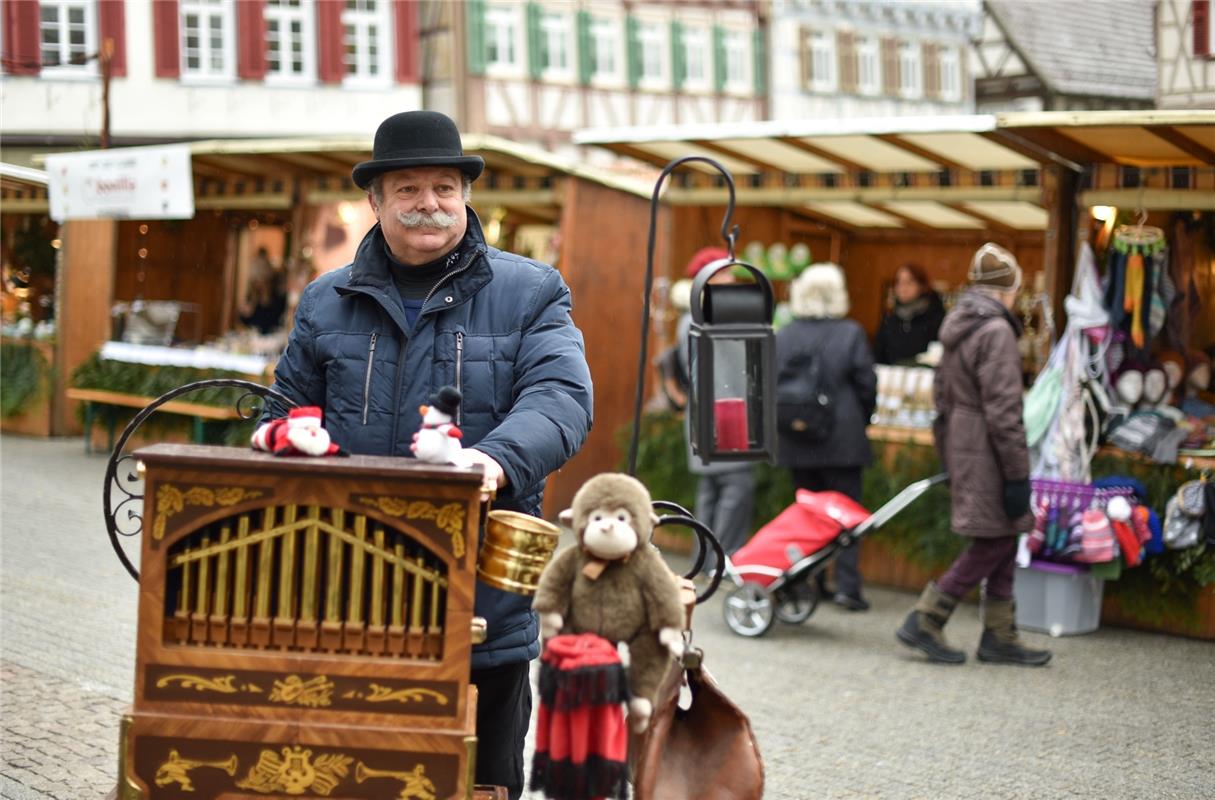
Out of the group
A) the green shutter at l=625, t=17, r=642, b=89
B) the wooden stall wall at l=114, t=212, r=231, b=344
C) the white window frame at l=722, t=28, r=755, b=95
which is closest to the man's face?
the wooden stall wall at l=114, t=212, r=231, b=344

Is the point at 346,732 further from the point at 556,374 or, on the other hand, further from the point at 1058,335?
the point at 1058,335

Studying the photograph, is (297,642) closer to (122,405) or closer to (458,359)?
(458,359)

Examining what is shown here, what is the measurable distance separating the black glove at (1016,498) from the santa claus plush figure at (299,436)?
5.04 m

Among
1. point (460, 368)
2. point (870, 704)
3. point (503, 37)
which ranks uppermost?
point (503, 37)

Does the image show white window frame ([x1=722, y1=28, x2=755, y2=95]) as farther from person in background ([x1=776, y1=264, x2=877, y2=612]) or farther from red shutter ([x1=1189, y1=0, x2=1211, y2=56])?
person in background ([x1=776, y1=264, x2=877, y2=612])

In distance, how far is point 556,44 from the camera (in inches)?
1001

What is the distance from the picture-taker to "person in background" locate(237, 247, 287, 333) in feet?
55.2

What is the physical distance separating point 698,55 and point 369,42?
20.6 ft

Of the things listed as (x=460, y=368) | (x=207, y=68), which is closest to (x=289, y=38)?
(x=207, y=68)

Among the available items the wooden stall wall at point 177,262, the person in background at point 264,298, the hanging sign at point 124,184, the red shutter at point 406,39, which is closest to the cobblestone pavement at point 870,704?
the hanging sign at point 124,184

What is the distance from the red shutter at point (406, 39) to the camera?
76.8ft

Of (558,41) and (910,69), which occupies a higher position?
(910,69)

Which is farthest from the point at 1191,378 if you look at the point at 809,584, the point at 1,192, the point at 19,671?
the point at 1,192

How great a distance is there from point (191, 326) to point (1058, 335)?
1358cm
